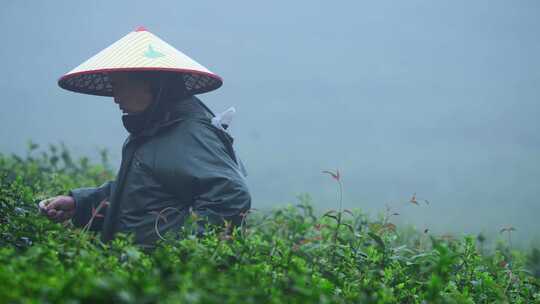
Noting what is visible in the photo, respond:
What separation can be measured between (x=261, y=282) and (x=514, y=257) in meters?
3.73

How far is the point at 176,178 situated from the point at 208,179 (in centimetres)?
16

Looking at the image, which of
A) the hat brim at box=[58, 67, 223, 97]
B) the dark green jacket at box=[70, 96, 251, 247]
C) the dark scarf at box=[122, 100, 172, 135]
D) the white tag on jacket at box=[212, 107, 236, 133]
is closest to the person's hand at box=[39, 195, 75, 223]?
the dark green jacket at box=[70, 96, 251, 247]

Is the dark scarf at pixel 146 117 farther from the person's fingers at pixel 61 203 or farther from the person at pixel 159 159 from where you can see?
the person's fingers at pixel 61 203

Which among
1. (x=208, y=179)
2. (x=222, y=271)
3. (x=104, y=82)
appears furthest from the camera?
(x=104, y=82)

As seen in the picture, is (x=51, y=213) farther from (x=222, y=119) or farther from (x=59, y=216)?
(x=222, y=119)

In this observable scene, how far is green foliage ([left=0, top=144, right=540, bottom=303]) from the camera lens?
1.69 m

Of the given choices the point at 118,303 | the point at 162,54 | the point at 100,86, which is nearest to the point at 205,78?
the point at 162,54

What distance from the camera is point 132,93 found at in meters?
3.65

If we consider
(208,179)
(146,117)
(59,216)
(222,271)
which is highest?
(146,117)

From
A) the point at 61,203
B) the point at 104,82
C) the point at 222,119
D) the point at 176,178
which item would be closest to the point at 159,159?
the point at 176,178

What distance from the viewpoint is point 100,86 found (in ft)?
14.1

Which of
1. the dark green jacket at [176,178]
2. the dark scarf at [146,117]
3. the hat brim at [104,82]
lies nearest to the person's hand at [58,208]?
the dark green jacket at [176,178]

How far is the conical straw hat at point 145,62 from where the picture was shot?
3526 millimetres

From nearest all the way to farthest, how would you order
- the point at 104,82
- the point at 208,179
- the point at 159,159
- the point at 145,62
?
Answer: 1. the point at 208,179
2. the point at 159,159
3. the point at 145,62
4. the point at 104,82
